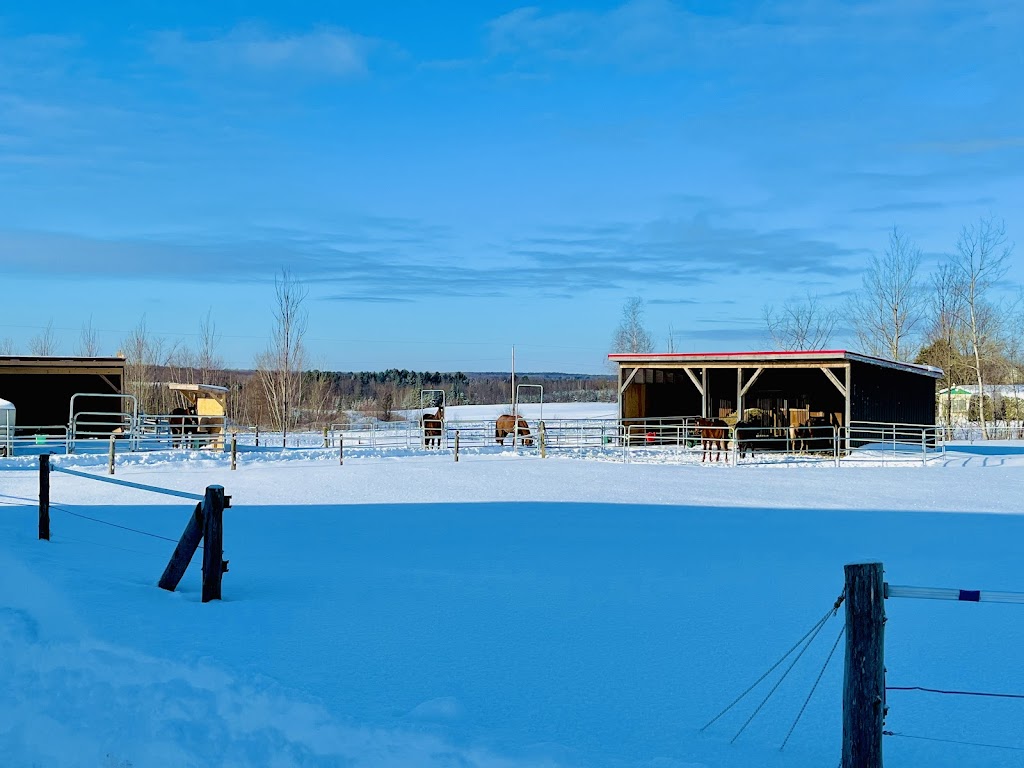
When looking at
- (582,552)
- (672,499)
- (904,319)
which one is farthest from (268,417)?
(582,552)

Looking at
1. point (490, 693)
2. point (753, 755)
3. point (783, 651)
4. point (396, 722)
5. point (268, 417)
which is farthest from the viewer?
point (268, 417)

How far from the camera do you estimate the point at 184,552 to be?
7.37m

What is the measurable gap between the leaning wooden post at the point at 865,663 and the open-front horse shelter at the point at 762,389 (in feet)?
77.7

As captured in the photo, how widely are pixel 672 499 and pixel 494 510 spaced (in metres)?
3.14

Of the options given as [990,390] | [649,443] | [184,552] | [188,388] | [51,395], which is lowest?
[649,443]

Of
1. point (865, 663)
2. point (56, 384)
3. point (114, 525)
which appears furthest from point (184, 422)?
point (865, 663)

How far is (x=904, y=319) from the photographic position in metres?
47.8

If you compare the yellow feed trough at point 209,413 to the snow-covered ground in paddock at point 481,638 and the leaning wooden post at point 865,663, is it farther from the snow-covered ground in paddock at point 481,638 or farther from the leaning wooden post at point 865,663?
the leaning wooden post at point 865,663

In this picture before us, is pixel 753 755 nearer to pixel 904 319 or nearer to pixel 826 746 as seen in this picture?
pixel 826 746

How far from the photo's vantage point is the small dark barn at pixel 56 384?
28594 millimetres

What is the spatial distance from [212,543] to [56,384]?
84.8 ft

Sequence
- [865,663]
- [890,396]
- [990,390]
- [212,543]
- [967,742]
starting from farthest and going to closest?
[990,390]
[890,396]
[212,543]
[967,742]
[865,663]

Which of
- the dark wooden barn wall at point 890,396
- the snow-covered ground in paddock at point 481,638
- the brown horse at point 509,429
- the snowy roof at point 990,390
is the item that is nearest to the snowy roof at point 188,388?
the brown horse at point 509,429

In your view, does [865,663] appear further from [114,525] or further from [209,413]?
[209,413]
